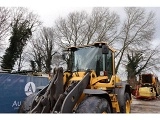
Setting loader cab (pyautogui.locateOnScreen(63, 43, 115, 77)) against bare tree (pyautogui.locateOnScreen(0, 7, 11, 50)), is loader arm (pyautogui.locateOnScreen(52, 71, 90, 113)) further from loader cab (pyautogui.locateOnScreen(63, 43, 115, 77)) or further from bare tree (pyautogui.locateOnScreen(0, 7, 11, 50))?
bare tree (pyautogui.locateOnScreen(0, 7, 11, 50))

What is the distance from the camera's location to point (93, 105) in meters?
5.06

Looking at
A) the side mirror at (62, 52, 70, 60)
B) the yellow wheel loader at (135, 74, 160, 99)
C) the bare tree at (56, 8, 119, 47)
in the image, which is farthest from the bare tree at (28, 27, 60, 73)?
the side mirror at (62, 52, 70, 60)

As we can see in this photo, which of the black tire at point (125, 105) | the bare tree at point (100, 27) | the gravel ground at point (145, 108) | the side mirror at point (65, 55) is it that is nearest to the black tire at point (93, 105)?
the black tire at point (125, 105)

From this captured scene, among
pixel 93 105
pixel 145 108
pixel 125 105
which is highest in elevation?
pixel 93 105

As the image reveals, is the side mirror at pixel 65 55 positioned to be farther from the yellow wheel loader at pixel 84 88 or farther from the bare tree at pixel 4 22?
the bare tree at pixel 4 22

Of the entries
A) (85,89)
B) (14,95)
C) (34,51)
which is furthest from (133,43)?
(85,89)

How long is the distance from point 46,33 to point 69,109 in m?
22.5

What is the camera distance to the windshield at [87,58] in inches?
249

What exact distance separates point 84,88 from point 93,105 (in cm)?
66

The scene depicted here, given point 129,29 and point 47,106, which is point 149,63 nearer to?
point 129,29

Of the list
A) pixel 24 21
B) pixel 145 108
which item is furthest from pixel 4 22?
pixel 145 108

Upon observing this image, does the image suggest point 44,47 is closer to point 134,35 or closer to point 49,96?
point 134,35

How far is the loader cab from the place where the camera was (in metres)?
6.32

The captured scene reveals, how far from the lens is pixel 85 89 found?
5551mm
